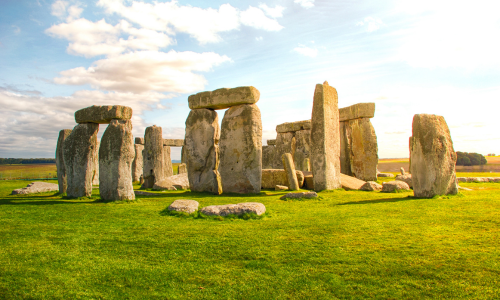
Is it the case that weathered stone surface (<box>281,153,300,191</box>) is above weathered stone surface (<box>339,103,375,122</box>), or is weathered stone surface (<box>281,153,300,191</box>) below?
below

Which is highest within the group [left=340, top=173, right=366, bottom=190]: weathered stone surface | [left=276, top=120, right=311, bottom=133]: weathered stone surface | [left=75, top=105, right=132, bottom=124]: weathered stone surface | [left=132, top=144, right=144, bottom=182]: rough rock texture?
[left=276, top=120, right=311, bottom=133]: weathered stone surface

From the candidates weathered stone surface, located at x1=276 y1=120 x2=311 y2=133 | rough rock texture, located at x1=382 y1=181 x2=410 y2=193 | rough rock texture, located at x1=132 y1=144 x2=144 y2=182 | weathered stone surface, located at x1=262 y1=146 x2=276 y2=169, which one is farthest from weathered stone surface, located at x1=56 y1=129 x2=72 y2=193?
weathered stone surface, located at x1=262 y1=146 x2=276 y2=169

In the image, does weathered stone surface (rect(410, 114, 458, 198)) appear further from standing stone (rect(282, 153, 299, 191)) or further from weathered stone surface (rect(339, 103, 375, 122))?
Result: weathered stone surface (rect(339, 103, 375, 122))

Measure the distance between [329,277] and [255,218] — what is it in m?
2.65

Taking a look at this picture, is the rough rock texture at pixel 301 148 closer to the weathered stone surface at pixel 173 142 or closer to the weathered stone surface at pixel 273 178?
the weathered stone surface at pixel 273 178

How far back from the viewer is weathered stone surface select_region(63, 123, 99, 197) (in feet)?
29.6

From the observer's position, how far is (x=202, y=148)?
36.0 feet

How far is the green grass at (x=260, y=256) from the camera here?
287 centimetres

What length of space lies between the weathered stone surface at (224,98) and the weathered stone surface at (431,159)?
4754mm

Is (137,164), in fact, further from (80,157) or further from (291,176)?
(291,176)

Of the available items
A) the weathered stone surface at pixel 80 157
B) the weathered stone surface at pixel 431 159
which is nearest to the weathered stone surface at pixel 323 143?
the weathered stone surface at pixel 431 159

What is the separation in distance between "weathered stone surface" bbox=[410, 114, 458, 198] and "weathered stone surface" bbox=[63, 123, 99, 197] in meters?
8.55

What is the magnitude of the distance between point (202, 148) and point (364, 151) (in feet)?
26.8

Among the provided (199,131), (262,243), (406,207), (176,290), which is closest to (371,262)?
(262,243)
